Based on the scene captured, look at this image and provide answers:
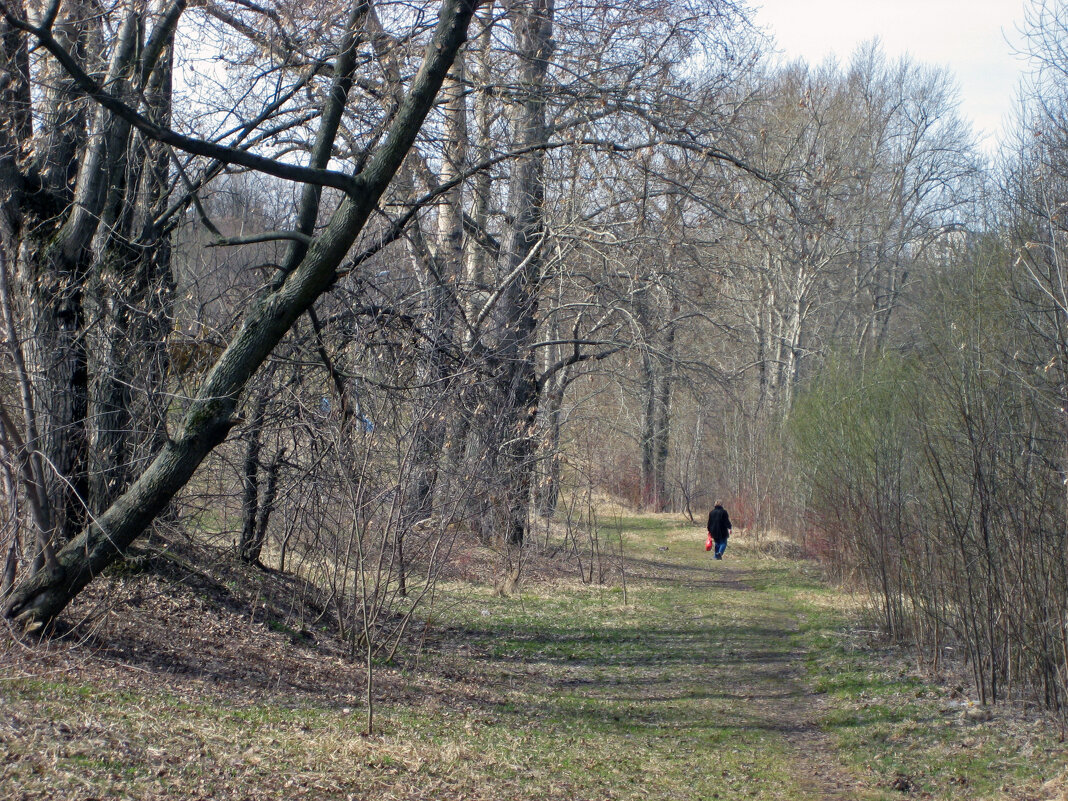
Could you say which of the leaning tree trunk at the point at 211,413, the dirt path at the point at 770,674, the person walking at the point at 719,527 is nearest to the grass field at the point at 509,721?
the dirt path at the point at 770,674

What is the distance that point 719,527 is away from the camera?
66.8 feet

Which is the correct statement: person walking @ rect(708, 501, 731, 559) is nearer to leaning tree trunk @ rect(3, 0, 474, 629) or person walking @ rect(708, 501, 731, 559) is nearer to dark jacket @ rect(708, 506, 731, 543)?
dark jacket @ rect(708, 506, 731, 543)

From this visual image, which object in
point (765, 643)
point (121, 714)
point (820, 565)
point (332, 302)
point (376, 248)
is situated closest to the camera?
point (121, 714)

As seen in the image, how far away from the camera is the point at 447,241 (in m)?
14.0

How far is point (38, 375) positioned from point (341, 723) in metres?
3.75

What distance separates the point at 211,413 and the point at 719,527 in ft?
52.3

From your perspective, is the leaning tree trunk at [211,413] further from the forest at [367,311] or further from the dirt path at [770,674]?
the dirt path at [770,674]

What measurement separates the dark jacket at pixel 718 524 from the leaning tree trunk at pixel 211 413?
15.4 m

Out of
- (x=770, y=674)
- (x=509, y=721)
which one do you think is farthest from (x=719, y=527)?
(x=509, y=721)

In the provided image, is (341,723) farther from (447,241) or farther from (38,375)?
(447,241)

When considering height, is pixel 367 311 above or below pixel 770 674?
above

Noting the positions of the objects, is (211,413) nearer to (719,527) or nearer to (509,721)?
(509,721)

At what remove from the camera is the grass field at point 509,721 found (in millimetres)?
5031

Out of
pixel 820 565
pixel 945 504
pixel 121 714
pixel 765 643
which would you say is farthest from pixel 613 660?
pixel 820 565
